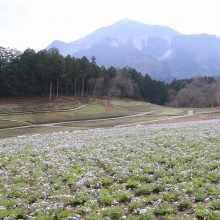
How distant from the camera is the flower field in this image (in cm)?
1322

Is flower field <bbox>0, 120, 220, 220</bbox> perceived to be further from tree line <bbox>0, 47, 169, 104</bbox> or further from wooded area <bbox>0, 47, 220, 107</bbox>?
wooded area <bbox>0, 47, 220, 107</bbox>

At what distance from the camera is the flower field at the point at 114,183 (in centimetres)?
1322

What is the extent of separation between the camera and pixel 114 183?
673 inches

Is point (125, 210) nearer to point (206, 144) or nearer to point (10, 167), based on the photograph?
point (10, 167)

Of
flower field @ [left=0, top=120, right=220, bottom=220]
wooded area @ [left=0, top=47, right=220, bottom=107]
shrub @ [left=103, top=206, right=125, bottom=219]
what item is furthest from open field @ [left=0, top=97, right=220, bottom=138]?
shrub @ [left=103, top=206, right=125, bottom=219]

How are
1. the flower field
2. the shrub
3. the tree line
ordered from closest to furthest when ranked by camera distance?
the shrub → the flower field → the tree line

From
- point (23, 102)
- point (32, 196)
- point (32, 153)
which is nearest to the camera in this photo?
point (32, 196)

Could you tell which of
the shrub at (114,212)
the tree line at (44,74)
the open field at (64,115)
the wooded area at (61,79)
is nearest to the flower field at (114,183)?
the shrub at (114,212)

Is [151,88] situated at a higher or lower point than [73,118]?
higher

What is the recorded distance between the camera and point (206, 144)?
26.1 metres

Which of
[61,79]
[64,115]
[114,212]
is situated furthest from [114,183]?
[61,79]

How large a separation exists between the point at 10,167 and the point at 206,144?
15845 mm

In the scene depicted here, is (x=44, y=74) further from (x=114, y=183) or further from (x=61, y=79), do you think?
(x=114, y=183)

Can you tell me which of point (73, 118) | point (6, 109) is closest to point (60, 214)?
point (73, 118)
